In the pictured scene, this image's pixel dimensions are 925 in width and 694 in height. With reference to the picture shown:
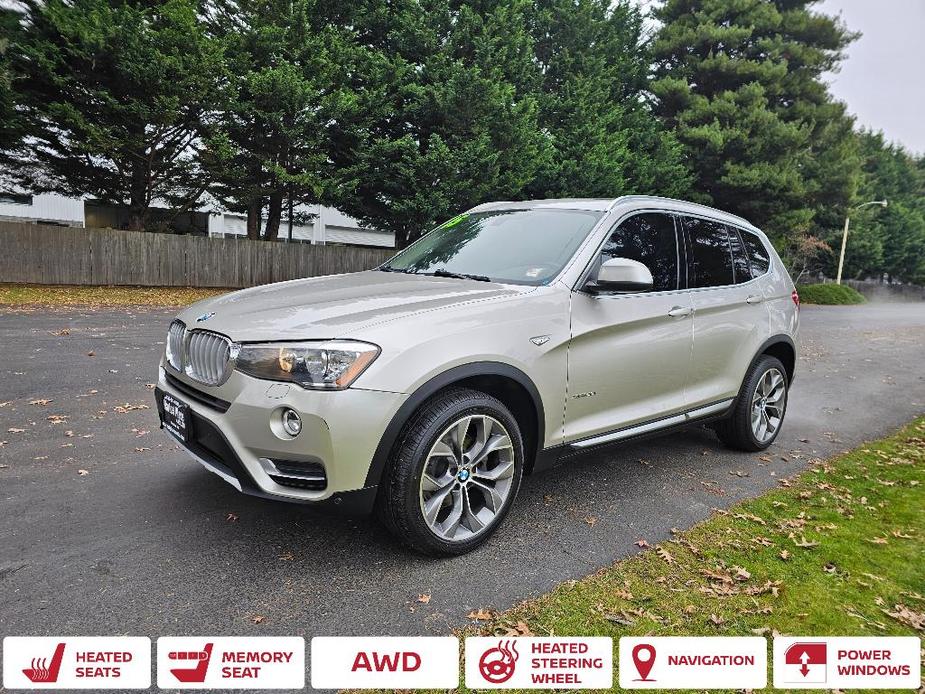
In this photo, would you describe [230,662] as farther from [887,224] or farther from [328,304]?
[887,224]

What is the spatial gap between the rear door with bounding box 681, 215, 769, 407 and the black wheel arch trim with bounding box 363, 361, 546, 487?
5.74ft

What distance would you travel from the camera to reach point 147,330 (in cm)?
1125

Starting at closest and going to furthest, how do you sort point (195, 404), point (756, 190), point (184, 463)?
point (195, 404), point (184, 463), point (756, 190)

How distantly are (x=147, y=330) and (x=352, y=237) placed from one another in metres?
29.7

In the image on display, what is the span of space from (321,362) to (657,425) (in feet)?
8.18

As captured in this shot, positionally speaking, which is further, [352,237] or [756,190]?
[352,237]

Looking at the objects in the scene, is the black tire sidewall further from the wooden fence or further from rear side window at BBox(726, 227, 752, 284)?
the wooden fence

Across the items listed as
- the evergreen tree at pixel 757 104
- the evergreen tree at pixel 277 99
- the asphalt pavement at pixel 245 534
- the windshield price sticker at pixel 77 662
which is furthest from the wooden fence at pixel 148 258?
the evergreen tree at pixel 757 104

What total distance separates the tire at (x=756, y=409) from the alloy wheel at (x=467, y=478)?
8.62ft

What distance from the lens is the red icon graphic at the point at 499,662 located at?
241 centimetres

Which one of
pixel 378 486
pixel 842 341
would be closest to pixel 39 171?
pixel 378 486

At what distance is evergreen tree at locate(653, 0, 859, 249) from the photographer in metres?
31.0

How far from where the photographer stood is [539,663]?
249cm

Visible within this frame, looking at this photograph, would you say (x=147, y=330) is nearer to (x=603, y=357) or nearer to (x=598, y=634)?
(x=603, y=357)
